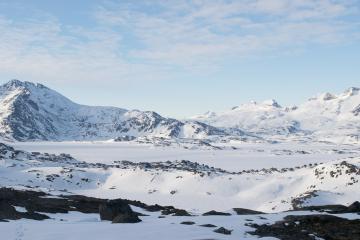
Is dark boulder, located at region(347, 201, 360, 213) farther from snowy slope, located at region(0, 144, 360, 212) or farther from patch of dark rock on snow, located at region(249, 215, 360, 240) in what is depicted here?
snowy slope, located at region(0, 144, 360, 212)

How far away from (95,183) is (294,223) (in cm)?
10085

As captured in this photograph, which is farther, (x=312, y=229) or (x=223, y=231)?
(x=312, y=229)

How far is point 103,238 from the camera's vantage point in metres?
24.4

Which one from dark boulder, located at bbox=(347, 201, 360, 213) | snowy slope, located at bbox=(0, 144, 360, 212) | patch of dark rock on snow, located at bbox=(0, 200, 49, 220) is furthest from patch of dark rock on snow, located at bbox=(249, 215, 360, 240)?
snowy slope, located at bbox=(0, 144, 360, 212)

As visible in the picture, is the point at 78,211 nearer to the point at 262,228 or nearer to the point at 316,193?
the point at 262,228

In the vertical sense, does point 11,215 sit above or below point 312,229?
below

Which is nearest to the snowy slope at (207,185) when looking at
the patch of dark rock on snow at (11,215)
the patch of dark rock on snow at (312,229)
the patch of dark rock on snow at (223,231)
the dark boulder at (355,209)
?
the dark boulder at (355,209)

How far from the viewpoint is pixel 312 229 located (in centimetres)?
2942

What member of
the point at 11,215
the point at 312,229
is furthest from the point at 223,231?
the point at 11,215

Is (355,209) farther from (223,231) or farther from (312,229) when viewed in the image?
(223,231)

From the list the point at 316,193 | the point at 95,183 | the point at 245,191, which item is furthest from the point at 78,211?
the point at 95,183

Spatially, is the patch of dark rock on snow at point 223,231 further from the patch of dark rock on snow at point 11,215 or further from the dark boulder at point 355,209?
the dark boulder at point 355,209

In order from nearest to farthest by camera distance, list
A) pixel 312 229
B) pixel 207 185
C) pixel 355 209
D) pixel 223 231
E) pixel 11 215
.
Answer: pixel 223 231 → pixel 312 229 → pixel 11 215 → pixel 355 209 → pixel 207 185

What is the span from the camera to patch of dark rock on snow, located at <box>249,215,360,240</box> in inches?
1060
